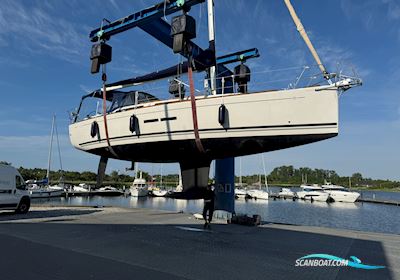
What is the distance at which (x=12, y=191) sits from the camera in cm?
1386

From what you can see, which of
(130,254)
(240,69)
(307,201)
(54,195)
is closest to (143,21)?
(240,69)

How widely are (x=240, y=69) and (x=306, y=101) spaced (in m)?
4.12

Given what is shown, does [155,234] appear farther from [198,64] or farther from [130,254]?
[198,64]

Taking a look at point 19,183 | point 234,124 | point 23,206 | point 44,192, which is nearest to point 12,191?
point 19,183

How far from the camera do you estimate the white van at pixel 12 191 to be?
13.4 meters

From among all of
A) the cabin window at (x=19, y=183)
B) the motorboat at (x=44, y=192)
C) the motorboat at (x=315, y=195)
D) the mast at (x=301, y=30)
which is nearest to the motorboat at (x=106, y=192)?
the motorboat at (x=44, y=192)

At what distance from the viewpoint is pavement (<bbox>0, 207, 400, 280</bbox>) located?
5285mm

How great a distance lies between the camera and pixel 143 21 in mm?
10203

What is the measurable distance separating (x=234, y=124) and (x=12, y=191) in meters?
A: 10.4

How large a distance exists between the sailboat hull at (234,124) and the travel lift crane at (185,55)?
0.50 m

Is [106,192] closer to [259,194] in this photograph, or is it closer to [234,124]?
[259,194]
